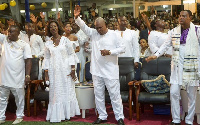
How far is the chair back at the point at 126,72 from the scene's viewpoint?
22.8 feet

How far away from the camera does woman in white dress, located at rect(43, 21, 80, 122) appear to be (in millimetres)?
6523

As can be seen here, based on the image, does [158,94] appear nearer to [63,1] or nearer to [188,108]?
[188,108]

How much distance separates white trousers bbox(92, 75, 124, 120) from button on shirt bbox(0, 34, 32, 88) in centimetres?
140

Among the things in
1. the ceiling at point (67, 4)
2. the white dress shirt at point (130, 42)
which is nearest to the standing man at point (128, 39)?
the white dress shirt at point (130, 42)

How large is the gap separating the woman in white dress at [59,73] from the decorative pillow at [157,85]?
4.56ft

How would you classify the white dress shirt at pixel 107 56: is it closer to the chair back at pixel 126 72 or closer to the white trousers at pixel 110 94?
the white trousers at pixel 110 94

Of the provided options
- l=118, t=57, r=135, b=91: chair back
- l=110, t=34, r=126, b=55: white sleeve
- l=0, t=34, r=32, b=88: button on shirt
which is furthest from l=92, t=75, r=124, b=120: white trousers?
l=0, t=34, r=32, b=88: button on shirt

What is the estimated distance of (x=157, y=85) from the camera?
21.5 feet

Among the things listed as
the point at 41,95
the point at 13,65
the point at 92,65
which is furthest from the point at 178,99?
the point at 13,65

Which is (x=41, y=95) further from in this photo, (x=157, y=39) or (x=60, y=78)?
(x=157, y=39)

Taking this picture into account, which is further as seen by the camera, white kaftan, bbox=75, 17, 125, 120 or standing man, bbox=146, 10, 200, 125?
white kaftan, bbox=75, 17, 125, 120

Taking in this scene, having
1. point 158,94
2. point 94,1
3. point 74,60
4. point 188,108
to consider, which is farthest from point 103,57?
point 94,1

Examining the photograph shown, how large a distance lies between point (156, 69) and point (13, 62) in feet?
9.11

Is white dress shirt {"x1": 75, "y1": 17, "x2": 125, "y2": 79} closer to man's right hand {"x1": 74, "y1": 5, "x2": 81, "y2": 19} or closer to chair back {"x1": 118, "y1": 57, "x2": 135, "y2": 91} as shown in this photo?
man's right hand {"x1": 74, "y1": 5, "x2": 81, "y2": 19}
